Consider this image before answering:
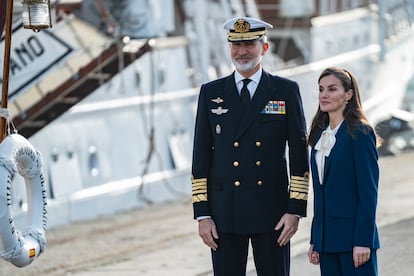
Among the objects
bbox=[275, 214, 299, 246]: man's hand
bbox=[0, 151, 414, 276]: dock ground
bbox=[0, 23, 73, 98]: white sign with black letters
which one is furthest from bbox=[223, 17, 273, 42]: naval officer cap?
bbox=[0, 23, 73, 98]: white sign with black letters

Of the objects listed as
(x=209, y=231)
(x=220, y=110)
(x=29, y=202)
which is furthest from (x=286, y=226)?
(x=29, y=202)

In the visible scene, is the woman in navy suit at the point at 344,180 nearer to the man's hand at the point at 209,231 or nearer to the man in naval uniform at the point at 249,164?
the man in naval uniform at the point at 249,164

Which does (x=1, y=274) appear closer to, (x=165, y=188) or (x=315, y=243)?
(x=315, y=243)

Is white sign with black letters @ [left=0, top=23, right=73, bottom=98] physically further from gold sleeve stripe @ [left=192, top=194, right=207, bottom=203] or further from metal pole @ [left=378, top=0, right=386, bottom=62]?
metal pole @ [left=378, top=0, right=386, bottom=62]

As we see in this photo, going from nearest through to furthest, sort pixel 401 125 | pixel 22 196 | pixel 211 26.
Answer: pixel 22 196
pixel 211 26
pixel 401 125

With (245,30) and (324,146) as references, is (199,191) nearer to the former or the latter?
(324,146)

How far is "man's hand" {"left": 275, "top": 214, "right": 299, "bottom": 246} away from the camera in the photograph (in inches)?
224

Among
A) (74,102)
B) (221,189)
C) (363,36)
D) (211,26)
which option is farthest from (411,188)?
(363,36)

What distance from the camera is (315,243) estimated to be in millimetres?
5602

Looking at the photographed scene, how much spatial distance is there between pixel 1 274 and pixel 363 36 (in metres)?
18.2

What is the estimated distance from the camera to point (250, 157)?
573 centimetres

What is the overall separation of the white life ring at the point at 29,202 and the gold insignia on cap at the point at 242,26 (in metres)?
1.47

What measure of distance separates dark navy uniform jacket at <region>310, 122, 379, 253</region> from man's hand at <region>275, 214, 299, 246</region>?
173 millimetres

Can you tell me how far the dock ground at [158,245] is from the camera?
359 inches
